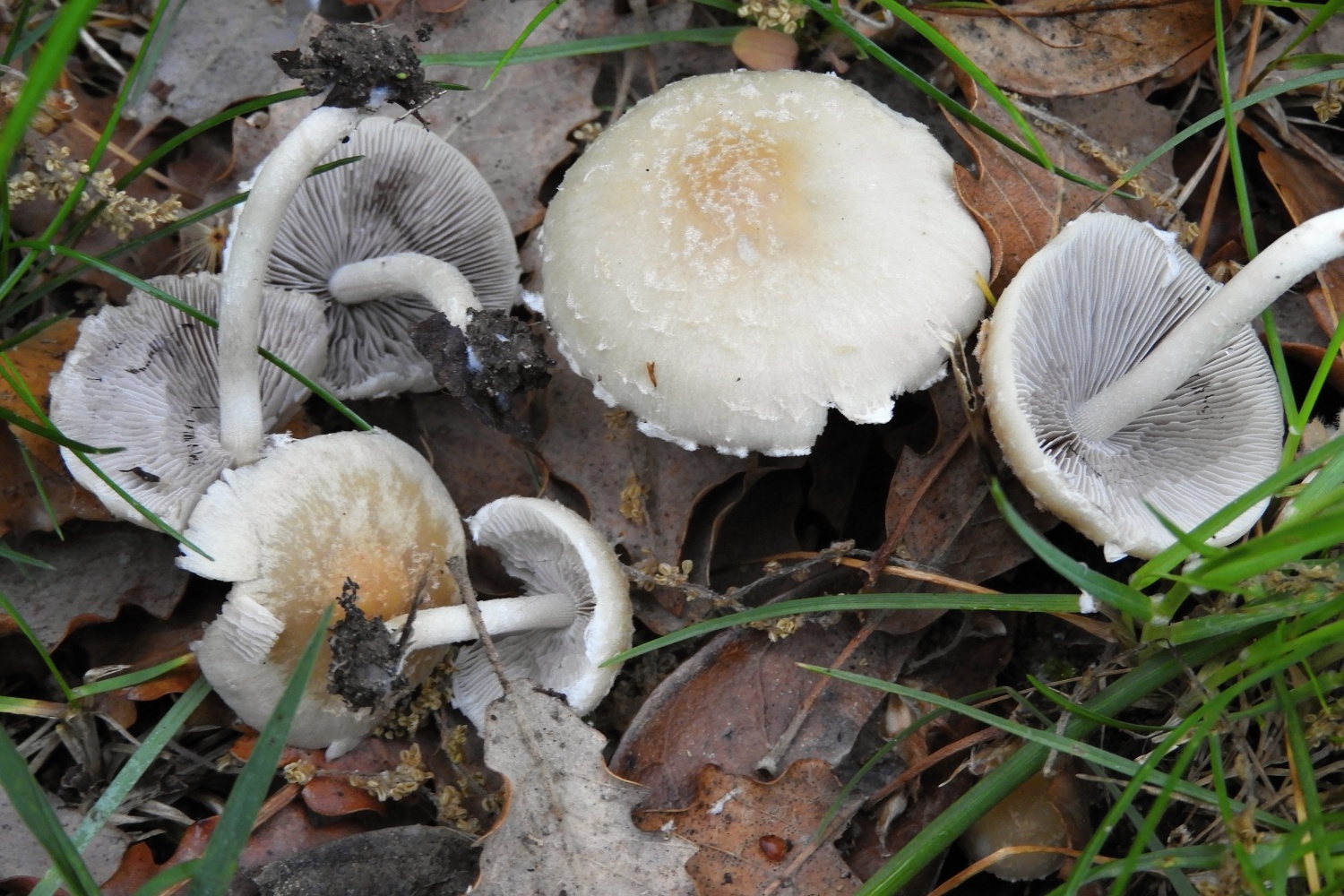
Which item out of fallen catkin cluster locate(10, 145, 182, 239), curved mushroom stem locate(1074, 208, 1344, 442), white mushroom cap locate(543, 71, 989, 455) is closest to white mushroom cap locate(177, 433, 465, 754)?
white mushroom cap locate(543, 71, 989, 455)

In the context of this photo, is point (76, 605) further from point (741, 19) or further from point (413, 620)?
point (741, 19)

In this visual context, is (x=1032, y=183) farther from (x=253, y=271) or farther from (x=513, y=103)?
(x=253, y=271)

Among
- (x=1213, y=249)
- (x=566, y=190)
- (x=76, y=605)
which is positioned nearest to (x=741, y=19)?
(x=566, y=190)

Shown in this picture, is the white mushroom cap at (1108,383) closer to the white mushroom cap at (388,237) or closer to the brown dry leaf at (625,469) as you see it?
the brown dry leaf at (625,469)

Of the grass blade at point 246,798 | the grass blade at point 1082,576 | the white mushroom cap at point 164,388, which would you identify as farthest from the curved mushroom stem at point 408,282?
the grass blade at point 1082,576

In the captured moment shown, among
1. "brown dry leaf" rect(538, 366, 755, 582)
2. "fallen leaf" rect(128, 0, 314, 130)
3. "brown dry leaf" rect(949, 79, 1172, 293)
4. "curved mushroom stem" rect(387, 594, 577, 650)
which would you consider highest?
"fallen leaf" rect(128, 0, 314, 130)

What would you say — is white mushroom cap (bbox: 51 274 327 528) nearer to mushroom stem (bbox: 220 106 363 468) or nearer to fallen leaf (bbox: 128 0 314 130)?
mushroom stem (bbox: 220 106 363 468)
